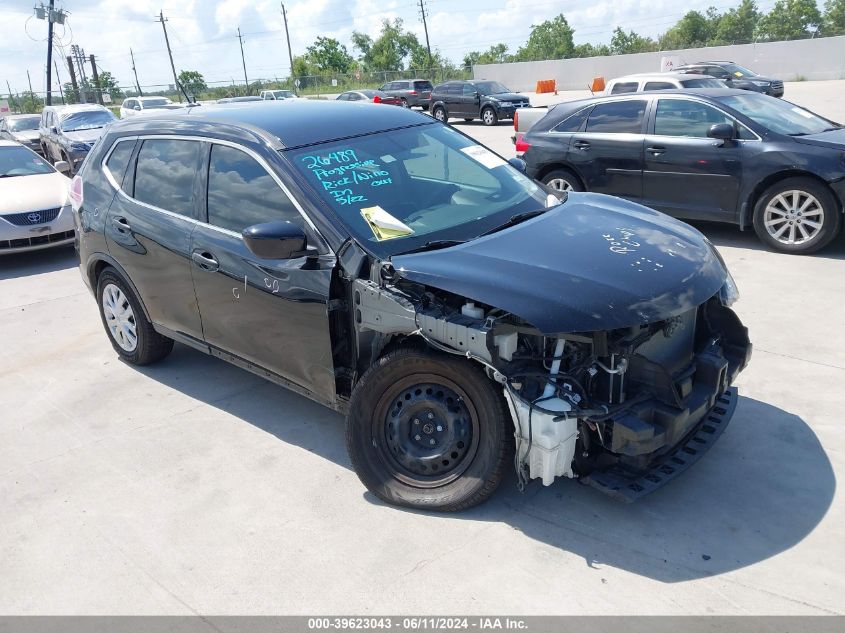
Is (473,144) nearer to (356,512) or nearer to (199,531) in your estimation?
(356,512)

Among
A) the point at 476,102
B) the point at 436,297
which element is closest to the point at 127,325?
the point at 436,297

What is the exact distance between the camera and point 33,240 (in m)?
8.98

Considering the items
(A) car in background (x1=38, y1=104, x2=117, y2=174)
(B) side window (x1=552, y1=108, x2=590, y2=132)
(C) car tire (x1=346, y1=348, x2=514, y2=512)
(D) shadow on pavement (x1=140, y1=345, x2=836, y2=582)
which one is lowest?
(D) shadow on pavement (x1=140, y1=345, x2=836, y2=582)

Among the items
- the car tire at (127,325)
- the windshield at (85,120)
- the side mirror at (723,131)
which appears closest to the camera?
the car tire at (127,325)

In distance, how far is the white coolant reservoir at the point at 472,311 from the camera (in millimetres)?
3227

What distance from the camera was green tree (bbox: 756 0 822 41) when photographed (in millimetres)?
85812

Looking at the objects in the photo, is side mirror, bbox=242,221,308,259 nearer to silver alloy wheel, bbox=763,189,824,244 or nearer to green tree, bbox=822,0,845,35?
silver alloy wheel, bbox=763,189,824,244

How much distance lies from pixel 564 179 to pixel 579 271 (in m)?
5.92

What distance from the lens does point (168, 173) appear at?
461cm

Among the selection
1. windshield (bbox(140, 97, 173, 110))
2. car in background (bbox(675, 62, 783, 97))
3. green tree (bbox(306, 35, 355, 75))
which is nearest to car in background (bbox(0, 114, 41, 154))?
windshield (bbox(140, 97, 173, 110))

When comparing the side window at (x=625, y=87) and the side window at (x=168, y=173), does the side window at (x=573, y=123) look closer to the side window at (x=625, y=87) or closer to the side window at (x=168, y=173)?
the side window at (x=168, y=173)

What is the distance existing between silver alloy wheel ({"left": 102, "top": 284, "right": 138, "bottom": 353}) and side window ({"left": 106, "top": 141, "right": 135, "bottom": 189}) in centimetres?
83

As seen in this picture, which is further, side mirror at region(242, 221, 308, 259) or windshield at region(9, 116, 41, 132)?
windshield at region(9, 116, 41, 132)

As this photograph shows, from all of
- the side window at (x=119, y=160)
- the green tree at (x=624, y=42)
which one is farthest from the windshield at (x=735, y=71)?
the green tree at (x=624, y=42)
